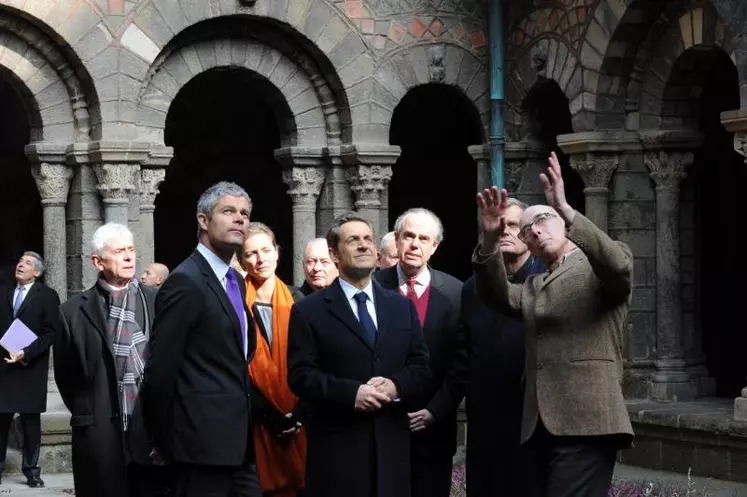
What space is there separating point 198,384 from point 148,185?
7.03 m

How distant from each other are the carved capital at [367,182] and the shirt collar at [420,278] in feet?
20.3

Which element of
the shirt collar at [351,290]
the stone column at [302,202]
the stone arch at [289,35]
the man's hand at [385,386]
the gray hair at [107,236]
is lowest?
the man's hand at [385,386]

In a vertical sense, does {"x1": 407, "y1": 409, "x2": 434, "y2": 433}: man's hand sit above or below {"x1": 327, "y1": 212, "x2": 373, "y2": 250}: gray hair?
below

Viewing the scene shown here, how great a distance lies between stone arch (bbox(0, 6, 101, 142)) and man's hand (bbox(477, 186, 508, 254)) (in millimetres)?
7189

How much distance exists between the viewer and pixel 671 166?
13031 millimetres

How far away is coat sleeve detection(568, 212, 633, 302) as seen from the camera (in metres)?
6.38

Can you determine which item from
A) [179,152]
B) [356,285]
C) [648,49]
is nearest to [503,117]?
[648,49]

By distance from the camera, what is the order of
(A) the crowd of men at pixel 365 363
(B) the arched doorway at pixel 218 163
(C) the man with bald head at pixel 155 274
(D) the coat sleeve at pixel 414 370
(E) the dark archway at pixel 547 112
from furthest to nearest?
(B) the arched doorway at pixel 218 163 → (E) the dark archway at pixel 547 112 → (C) the man with bald head at pixel 155 274 → (D) the coat sleeve at pixel 414 370 → (A) the crowd of men at pixel 365 363

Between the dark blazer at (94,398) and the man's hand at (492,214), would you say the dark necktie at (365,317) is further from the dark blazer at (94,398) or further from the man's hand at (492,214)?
the dark blazer at (94,398)

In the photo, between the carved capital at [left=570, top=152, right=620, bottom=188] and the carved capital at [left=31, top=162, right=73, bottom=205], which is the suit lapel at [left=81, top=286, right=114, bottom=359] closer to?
the carved capital at [left=31, top=162, right=73, bottom=205]

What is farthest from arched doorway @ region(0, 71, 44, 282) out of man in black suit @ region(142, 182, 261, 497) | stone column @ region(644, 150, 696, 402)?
man in black suit @ region(142, 182, 261, 497)

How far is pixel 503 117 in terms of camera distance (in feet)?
47.8

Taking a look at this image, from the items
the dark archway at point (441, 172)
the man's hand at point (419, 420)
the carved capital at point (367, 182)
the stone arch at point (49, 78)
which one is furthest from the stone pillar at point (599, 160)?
the man's hand at point (419, 420)

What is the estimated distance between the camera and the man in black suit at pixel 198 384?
679cm
